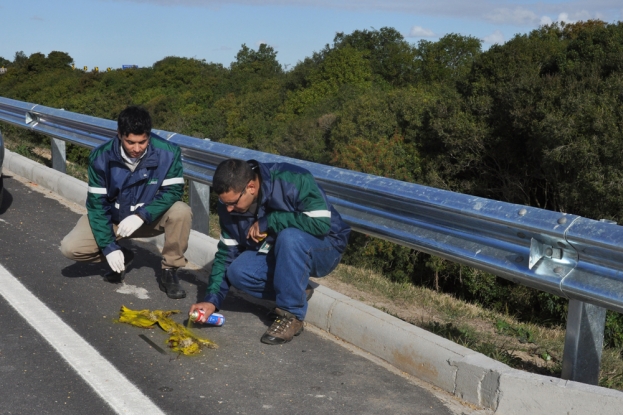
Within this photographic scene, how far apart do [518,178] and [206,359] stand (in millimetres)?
27835

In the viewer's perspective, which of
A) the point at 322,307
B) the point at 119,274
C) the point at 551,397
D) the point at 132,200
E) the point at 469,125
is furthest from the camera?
the point at 469,125

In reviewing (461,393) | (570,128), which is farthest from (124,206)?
(570,128)

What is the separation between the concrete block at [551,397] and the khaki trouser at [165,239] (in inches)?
105

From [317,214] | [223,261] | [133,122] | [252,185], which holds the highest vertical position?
[133,122]

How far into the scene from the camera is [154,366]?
404cm

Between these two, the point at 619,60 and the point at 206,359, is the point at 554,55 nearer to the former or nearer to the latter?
the point at 619,60

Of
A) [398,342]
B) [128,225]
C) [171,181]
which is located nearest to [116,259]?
[128,225]

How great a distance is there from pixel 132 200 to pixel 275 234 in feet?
4.37

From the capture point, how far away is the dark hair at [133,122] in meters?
5.13

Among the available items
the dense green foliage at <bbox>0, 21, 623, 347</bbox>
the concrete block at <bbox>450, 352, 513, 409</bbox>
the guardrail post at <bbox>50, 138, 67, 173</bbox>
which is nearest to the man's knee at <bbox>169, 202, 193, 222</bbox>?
the concrete block at <bbox>450, 352, 513, 409</bbox>

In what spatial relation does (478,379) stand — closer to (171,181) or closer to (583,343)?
(583,343)

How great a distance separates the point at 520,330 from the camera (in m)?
5.28

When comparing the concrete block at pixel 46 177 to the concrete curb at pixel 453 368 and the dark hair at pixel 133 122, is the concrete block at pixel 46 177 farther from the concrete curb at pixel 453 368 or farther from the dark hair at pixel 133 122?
the concrete curb at pixel 453 368

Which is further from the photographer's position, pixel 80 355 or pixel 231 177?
pixel 231 177
